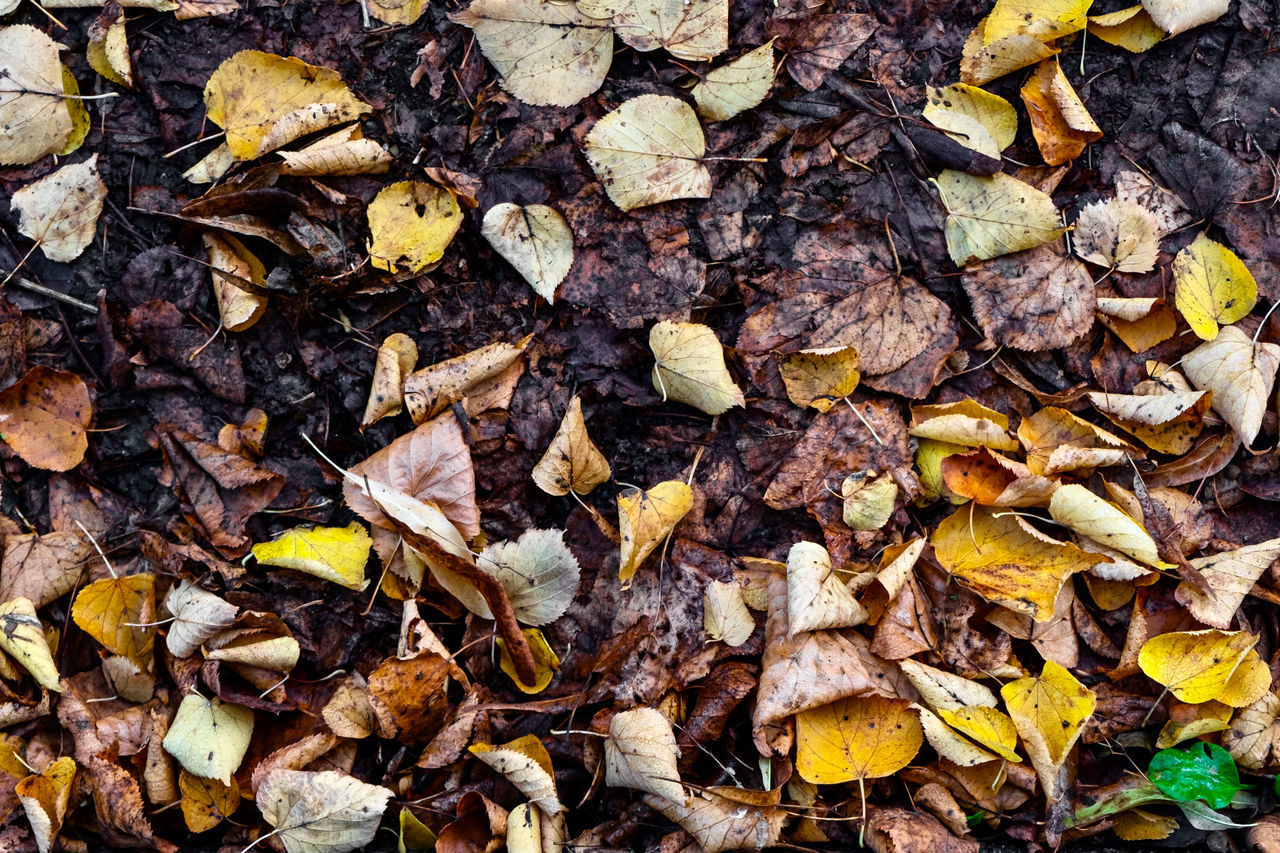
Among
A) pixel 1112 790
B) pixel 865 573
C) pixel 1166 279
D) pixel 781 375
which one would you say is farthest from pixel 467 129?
pixel 1112 790

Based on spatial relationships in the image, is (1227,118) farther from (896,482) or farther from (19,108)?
(19,108)

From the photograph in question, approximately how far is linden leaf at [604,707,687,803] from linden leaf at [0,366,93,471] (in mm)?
1526

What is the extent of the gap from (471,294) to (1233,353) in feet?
6.37

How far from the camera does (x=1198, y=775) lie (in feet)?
6.56

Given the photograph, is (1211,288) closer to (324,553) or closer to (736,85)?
(736,85)

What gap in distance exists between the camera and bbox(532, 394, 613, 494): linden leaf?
80.6 inches

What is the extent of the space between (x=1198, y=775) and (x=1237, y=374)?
0.99 metres

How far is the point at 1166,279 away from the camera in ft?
7.14

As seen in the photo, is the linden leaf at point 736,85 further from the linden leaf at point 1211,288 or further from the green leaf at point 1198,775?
the green leaf at point 1198,775

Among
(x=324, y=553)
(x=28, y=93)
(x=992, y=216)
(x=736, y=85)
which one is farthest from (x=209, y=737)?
(x=992, y=216)

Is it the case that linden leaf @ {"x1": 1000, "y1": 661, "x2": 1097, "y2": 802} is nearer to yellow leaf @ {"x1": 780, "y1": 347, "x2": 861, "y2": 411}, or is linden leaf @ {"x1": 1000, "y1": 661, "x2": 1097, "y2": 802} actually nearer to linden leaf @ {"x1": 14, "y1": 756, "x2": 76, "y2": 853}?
yellow leaf @ {"x1": 780, "y1": 347, "x2": 861, "y2": 411}

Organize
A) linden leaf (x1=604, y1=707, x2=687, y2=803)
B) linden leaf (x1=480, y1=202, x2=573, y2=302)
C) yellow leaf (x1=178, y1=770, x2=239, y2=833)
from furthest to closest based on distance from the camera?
linden leaf (x1=480, y1=202, x2=573, y2=302) → yellow leaf (x1=178, y1=770, x2=239, y2=833) → linden leaf (x1=604, y1=707, x2=687, y2=803)

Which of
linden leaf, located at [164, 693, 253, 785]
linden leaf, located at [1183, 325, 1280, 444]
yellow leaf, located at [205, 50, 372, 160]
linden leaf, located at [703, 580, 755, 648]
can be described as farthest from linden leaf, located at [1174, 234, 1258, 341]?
linden leaf, located at [164, 693, 253, 785]

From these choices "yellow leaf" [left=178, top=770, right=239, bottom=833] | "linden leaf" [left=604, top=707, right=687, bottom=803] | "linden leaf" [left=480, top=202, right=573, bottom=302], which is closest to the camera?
"linden leaf" [left=604, top=707, right=687, bottom=803]
